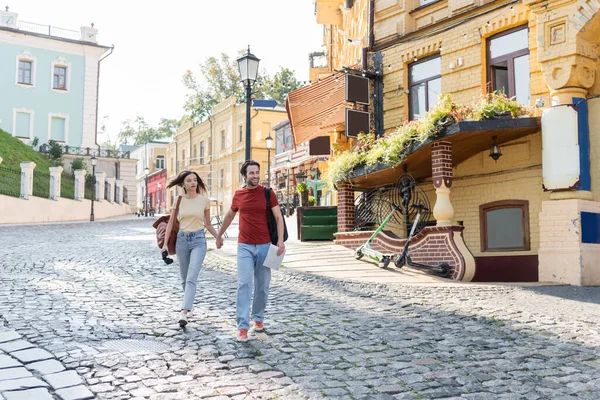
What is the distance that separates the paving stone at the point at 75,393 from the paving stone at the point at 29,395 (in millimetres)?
83

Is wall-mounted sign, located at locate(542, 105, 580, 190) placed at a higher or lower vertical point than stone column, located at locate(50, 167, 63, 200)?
lower

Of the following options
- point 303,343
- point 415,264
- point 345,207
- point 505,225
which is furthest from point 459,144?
point 303,343

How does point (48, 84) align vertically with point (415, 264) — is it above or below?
above

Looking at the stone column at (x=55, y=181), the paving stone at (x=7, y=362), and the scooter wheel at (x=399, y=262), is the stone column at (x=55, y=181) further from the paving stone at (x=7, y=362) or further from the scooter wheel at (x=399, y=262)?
the paving stone at (x=7, y=362)

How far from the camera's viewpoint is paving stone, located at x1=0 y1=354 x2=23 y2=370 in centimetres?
473

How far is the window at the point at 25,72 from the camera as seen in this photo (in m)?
42.8

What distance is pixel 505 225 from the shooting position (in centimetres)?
1306

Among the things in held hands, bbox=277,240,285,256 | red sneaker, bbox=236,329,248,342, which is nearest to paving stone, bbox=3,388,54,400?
red sneaker, bbox=236,329,248,342

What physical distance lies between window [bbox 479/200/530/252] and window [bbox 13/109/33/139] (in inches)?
1501

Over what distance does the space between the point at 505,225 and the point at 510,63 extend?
3.54 metres

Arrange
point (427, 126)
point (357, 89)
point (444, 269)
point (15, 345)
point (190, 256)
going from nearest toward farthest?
point (15, 345) → point (190, 256) → point (444, 269) → point (427, 126) → point (357, 89)

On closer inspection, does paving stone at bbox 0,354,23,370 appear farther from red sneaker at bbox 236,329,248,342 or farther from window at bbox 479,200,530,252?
window at bbox 479,200,530,252

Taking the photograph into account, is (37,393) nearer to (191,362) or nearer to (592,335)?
(191,362)

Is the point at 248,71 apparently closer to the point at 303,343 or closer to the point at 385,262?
the point at 385,262
